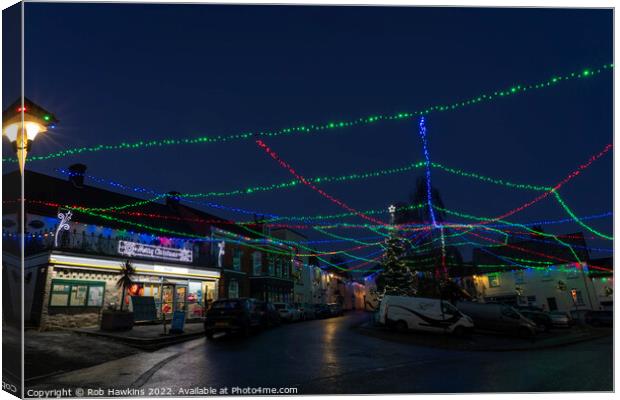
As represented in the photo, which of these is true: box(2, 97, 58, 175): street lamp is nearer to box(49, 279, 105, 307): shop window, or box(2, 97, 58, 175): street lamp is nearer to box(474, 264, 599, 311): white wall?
box(49, 279, 105, 307): shop window

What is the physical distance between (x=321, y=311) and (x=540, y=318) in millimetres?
14964

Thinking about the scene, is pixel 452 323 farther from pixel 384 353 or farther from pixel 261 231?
pixel 261 231

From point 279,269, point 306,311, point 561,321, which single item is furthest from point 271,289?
point 561,321

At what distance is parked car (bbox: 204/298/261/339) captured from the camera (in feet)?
45.9

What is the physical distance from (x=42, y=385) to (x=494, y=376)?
8100 mm

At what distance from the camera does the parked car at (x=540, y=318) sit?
63.9 ft

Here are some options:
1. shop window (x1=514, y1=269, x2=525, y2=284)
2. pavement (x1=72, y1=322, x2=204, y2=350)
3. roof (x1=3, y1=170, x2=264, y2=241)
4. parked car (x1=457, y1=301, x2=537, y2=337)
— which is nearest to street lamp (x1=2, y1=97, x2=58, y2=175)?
roof (x1=3, y1=170, x2=264, y2=241)

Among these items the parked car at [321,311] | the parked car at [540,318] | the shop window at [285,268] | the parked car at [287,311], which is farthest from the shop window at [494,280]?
the parked car at [287,311]

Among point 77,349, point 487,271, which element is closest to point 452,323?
point 77,349

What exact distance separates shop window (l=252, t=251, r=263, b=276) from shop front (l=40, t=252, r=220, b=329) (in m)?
4.07

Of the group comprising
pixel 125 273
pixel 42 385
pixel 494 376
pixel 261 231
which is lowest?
pixel 494 376

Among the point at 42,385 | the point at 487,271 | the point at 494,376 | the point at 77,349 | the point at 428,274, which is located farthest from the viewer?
the point at 487,271

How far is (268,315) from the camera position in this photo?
1847cm

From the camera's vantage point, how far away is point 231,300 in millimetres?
14766
